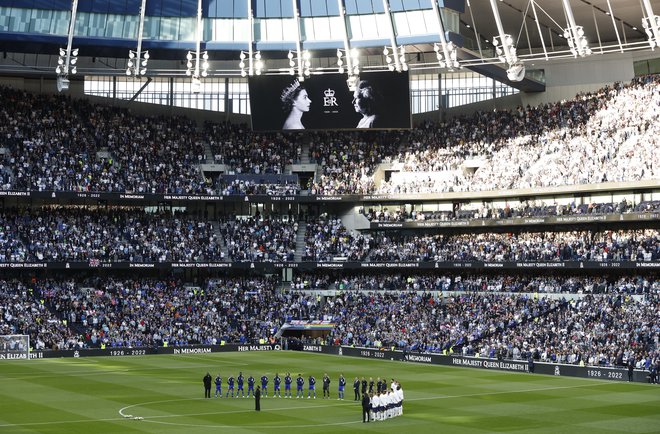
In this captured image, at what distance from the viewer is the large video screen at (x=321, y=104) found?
78688 millimetres

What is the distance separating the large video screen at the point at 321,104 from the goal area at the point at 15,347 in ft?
87.3

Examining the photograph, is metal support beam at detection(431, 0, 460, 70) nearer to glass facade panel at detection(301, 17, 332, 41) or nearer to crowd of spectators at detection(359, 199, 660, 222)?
glass facade panel at detection(301, 17, 332, 41)

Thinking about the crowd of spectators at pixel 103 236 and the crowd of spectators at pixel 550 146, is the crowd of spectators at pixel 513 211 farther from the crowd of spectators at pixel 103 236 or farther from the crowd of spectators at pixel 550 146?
the crowd of spectators at pixel 103 236

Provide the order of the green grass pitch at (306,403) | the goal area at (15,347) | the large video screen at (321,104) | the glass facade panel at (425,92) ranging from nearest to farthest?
the green grass pitch at (306,403) → the goal area at (15,347) → the large video screen at (321,104) → the glass facade panel at (425,92)

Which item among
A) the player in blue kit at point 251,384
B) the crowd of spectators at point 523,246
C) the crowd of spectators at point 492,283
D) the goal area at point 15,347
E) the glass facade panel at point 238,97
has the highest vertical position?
the glass facade panel at point 238,97

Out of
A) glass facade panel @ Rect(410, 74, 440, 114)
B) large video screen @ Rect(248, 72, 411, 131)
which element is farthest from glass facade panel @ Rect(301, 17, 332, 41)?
glass facade panel @ Rect(410, 74, 440, 114)

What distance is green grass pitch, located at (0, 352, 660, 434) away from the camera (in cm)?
3525

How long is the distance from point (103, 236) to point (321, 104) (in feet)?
67.2

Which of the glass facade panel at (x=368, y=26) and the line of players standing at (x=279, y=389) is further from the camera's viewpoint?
the glass facade panel at (x=368, y=26)

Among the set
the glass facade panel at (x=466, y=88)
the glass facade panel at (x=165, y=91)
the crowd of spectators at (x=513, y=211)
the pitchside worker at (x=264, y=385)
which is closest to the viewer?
the pitchside worker at (x=264, y=385)

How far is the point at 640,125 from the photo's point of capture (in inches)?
2655

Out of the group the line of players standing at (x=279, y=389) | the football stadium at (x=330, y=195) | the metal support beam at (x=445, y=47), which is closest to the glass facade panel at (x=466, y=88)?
the football stadium at (x=330, y=195)

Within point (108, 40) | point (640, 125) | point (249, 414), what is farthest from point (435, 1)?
point (249, 414)

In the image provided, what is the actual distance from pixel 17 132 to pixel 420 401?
4706 centimetres
